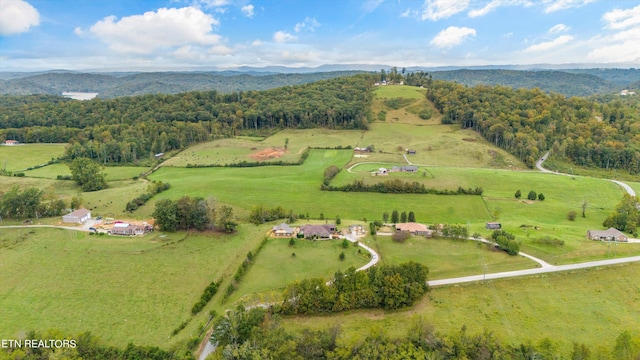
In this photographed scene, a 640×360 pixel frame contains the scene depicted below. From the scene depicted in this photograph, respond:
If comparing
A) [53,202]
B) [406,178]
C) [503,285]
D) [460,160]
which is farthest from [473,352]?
[460,160]

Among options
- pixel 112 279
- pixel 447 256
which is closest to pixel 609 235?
pixel 447 256

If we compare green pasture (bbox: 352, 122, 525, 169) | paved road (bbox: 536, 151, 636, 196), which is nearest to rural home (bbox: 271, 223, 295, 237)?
green pasture (bbox: 352, 122, 525, 169)

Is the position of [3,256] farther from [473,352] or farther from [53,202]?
[473,352]

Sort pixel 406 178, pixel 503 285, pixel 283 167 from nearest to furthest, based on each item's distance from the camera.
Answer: pixel 503 285 < pixel 406 178 < pixel 283 167

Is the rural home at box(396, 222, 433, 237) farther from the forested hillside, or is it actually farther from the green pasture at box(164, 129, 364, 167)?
the forested hillside

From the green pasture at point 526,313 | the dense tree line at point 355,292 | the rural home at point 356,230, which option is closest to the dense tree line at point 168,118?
the rural home at point 356,230

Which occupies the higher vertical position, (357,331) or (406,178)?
(406,178)

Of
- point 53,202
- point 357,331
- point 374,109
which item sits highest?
point 374,109

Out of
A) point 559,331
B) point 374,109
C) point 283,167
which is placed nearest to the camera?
point 559,331
